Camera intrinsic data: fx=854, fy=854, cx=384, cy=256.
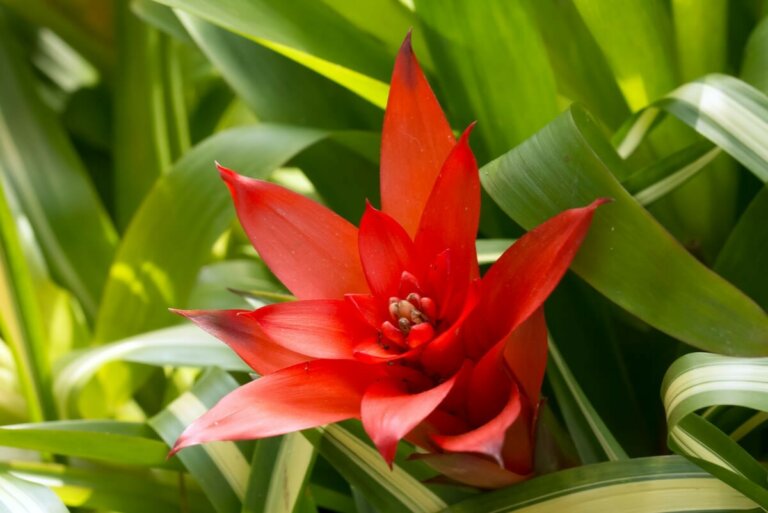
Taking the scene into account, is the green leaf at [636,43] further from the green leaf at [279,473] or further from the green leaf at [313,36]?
the green leaf at [279,473]

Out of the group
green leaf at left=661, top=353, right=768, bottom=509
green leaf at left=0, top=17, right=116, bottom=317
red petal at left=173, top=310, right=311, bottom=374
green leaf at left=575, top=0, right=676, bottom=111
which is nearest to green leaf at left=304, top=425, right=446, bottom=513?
red petal at left=173, top=310, right=311, bottom=374

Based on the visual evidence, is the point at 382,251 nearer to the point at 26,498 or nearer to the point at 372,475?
the point at 372,475

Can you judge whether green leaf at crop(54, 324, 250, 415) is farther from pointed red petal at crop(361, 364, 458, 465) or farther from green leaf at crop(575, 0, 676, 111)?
green leaf at crop(575, 0, 676, 111)

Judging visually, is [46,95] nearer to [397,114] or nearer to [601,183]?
[397,114]

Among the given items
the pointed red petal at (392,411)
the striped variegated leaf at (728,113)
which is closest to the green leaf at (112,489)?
the pointed red petal at (392,411)

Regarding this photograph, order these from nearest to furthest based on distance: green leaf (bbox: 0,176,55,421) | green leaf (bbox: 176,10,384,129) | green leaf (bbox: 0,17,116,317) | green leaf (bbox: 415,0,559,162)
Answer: green leaf (bbox: 415,0,559,162), green leaf (bbox: 0,176,55,421), green leaf (bbox: 176,10,384,129), green leaf (bbox: 0,17,116,317)

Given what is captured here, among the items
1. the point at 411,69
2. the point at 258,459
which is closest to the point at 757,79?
the point at 411,69

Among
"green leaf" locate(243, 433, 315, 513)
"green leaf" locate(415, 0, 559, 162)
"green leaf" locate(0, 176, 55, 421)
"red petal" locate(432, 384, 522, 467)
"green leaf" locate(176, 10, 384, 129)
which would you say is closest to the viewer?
"red petal" locate(432, 384, 522, 467)
